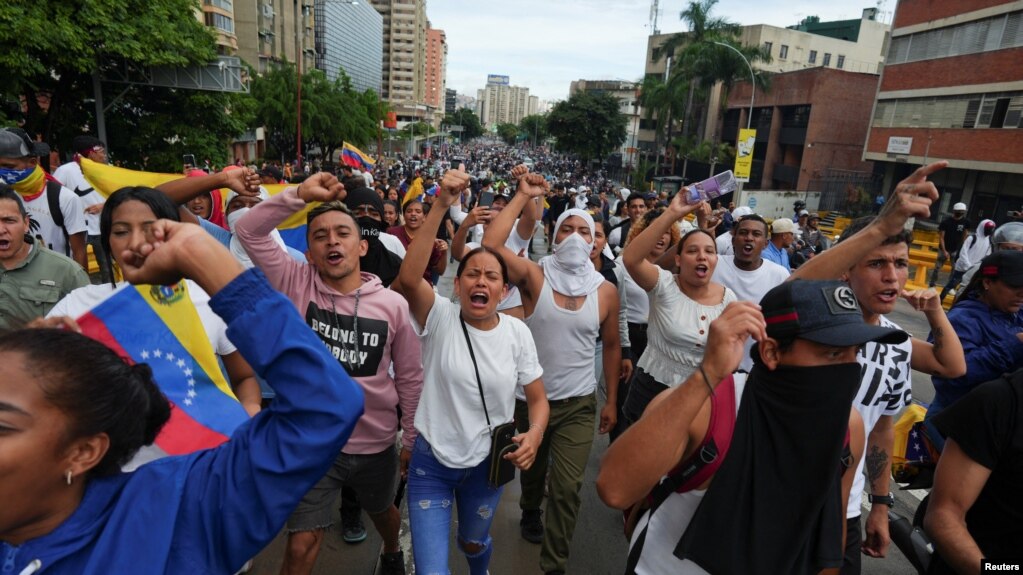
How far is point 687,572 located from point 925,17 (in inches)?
1374

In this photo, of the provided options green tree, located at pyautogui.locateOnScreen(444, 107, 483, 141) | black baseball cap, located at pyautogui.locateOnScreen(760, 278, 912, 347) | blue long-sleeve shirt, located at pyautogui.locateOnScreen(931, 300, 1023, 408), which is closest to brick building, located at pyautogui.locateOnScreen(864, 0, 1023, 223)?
blue long-sleeve shirt, located at pyautogui.locateOnScreen(931, 300, 1023, 408)

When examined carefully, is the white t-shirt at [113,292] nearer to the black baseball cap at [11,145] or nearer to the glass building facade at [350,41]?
the black baseball cap at [11,145]

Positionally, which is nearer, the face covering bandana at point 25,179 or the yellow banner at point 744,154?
the face covering bandana at point 25,179

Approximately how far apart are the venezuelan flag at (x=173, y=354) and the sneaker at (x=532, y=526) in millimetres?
2370

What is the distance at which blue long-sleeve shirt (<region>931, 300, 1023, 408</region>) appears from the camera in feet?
10.7

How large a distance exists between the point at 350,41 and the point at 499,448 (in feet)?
364

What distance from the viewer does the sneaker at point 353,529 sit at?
3.76 m

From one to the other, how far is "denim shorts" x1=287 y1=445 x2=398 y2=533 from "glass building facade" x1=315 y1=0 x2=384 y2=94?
246 feet

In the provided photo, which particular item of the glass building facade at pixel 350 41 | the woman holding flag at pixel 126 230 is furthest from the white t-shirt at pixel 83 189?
the glass building facade at pixel 350 41

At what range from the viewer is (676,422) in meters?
1.65

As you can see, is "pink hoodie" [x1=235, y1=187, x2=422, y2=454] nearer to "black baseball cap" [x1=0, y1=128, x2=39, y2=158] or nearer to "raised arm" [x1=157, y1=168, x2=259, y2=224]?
"raised arm" [x1=157, y1=168, x2=259, y2=224]

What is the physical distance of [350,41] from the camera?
10062 cm

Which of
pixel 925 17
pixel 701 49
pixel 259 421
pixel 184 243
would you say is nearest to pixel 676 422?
pixel 259 421

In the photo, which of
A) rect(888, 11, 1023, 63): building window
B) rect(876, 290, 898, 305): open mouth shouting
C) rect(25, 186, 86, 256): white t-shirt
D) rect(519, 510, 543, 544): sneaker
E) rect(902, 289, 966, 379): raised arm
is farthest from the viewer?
rect(888, 11, 1023, 63): building window
